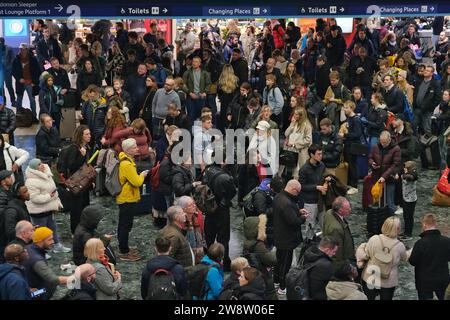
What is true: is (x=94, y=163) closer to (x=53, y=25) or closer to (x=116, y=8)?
(x=116, y=8)

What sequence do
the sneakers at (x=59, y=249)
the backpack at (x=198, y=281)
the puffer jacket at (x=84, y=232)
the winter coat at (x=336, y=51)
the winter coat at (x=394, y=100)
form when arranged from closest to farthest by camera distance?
the backpack at (x=198, y=281) < the puffer jacket at (x=84, y=232) < the sneakers at (x=59, y=249) < the winter coat at (x=394, y=100) < the winter coat at (x=336, y=51)

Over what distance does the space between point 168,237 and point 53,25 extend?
15.8 meters

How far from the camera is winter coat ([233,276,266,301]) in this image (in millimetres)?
8414

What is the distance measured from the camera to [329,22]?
884 inches

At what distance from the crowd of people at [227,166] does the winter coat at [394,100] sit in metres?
0.03

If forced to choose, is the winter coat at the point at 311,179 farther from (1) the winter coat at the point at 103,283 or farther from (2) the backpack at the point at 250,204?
(1) the winter coat at the point at 103,283

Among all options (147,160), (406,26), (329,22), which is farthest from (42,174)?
(406,26)

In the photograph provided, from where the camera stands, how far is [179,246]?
988cm

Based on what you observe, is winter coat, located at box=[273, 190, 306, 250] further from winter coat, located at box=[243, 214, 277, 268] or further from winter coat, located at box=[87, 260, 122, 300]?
winter coat, located at box=[87, 260, 122, 300]

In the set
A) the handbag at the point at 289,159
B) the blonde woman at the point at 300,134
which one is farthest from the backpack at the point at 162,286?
the blonde woman at the point at 300,134

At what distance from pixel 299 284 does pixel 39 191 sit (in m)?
4.45

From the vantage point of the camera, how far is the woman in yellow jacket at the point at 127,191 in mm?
11867
